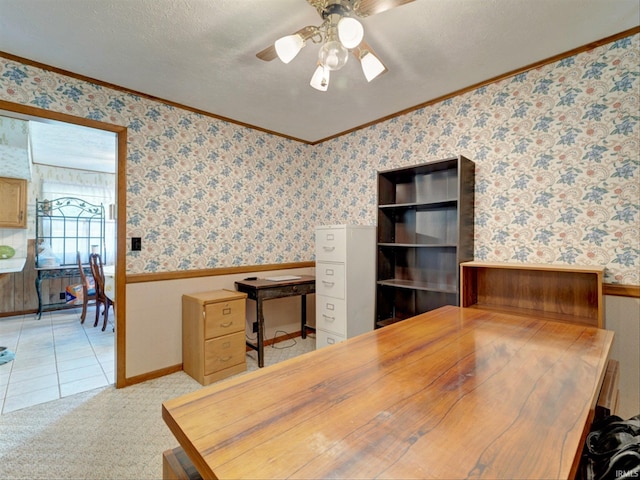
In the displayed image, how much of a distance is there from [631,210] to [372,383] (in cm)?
209

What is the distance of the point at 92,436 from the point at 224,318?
1.11 meters

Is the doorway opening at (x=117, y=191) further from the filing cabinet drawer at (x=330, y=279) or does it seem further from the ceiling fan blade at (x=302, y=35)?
the filing cabinet drawer at (x=330, y=279)

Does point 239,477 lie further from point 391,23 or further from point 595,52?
point 595,52

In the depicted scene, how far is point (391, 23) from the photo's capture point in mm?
1754

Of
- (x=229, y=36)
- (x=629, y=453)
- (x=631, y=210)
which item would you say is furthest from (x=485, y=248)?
(x=229, y=36)

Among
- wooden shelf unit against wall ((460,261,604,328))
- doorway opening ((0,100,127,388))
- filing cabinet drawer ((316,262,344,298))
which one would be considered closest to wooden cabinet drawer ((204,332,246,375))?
doorway opening ((0,100,127,388))

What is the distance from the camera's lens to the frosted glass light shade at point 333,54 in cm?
147

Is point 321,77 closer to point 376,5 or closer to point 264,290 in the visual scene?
point 376,5

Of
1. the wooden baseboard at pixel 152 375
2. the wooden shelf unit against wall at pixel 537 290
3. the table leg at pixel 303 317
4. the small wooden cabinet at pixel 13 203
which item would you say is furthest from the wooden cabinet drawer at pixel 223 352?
the small wooden cabinet at pixel 13 203

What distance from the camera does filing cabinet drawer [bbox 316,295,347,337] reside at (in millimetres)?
2768

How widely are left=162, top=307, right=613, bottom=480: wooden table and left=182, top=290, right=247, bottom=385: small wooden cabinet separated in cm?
176

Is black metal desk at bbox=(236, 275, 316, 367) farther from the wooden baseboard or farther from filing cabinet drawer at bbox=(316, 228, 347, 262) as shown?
the wooden baseboard

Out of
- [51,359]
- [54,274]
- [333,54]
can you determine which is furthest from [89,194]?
[333,54]

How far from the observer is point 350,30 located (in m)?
1.31
